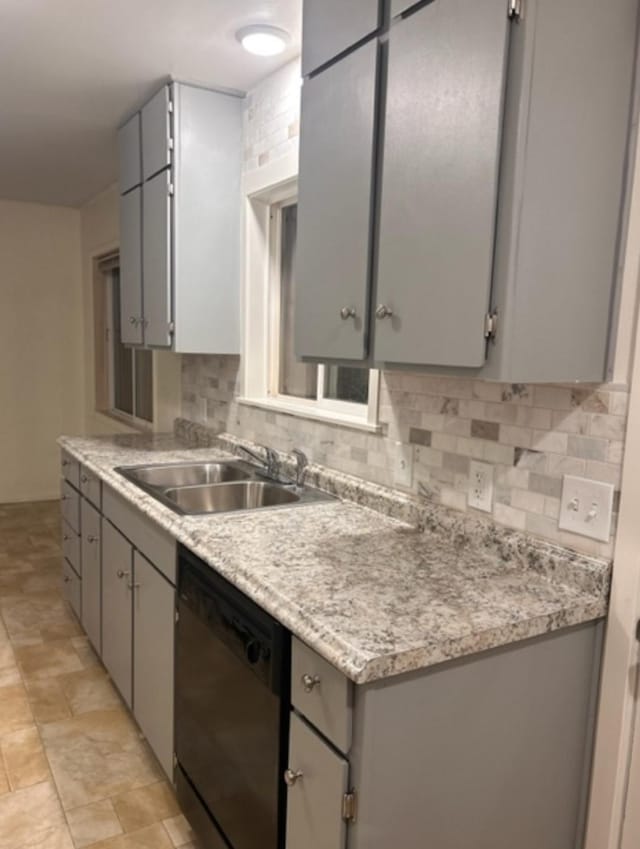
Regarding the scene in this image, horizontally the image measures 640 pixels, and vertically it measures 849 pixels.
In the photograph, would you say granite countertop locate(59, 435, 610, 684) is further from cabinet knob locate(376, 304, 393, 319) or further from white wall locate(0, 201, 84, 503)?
white wall locate(0, 201, 84, 503)

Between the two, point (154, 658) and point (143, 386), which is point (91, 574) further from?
point (143, 386)

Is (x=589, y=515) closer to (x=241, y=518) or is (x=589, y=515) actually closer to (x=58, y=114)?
(x=241, y=518)

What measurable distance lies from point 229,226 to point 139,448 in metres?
1.09

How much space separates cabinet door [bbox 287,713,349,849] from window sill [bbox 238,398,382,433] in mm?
1013

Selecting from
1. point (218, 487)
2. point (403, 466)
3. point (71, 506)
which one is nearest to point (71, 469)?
→ point (71, 506)

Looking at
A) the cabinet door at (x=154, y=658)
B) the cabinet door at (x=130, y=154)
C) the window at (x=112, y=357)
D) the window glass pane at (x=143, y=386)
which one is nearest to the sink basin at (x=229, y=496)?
the cabinet door at (x=154, y=658)

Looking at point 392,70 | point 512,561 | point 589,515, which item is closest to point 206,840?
point 512,561

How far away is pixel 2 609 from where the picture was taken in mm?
3283

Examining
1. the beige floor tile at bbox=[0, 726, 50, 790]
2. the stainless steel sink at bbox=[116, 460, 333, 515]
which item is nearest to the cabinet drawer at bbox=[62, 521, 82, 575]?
the stainless steel sink at bbox=[116, 460, 333, 515]

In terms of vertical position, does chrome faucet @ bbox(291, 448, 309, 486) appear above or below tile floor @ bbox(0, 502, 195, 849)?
above

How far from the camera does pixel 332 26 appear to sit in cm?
155

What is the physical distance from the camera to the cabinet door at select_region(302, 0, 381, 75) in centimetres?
143

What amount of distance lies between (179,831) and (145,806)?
0.16 metres

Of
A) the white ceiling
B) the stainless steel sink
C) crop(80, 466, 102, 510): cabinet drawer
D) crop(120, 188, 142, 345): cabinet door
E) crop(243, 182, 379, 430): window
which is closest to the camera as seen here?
the white ceiling
